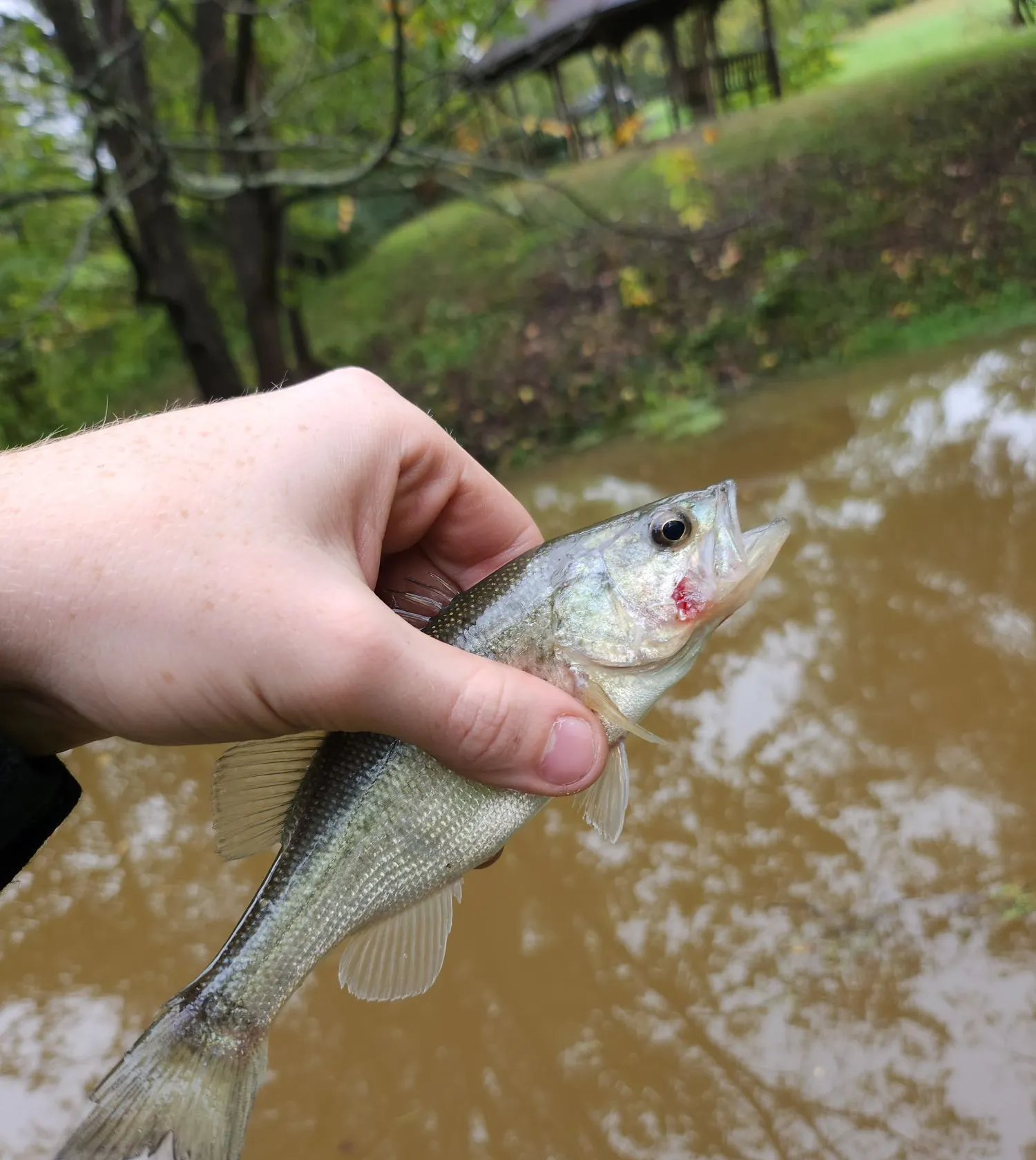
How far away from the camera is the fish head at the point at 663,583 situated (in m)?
2.18

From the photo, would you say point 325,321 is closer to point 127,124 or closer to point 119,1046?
point 127,124

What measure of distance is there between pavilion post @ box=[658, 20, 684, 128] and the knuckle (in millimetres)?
19365

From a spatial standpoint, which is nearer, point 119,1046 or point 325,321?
point 119,1046

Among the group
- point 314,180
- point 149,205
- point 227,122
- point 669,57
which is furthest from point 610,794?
point 669,57

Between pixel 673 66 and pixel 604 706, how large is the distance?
65.6 feet

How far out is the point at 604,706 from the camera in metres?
2.19

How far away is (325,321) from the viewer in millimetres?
15195

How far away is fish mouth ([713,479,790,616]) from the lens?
216cm

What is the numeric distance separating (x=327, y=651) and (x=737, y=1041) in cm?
245

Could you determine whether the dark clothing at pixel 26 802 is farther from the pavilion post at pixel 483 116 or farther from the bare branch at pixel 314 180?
the pavilion post at pixel 483 116

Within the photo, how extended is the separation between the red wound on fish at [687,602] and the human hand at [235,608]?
1.20 ft

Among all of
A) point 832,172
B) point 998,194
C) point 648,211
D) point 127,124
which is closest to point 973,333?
point 998,194

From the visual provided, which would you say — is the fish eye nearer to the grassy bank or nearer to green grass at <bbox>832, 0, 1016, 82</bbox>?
the grassy bank

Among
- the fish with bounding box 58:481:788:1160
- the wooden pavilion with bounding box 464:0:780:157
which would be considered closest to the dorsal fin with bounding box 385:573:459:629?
the fish with bounding box 58:481:788:1160
